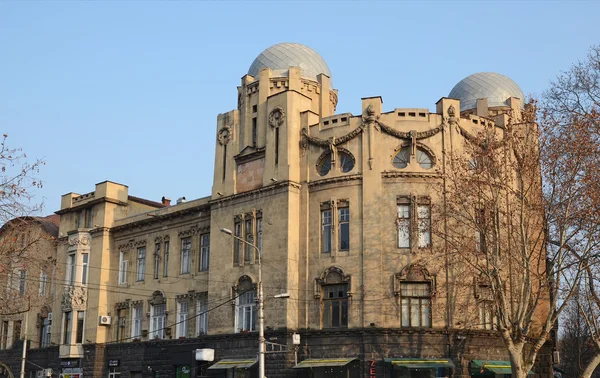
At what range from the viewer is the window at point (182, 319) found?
46.7 m

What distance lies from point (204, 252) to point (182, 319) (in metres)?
4.36

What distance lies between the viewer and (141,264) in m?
51.6

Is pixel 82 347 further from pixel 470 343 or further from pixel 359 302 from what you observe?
pixel 470 343

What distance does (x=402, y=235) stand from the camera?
128 feet

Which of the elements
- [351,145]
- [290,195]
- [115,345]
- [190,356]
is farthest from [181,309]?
[351,145]

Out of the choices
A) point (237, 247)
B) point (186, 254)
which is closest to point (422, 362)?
point (237, 247)

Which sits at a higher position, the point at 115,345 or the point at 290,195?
the point at 290,195

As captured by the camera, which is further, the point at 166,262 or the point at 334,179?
the point at 166,262

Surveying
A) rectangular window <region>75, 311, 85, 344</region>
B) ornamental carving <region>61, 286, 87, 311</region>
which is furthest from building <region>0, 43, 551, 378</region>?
ornamental carving <region>61, 286, 87, 311</region>

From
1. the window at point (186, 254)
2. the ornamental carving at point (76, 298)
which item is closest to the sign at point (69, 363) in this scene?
the ornamental carving at point (76, 298)

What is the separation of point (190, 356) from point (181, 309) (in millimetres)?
3388

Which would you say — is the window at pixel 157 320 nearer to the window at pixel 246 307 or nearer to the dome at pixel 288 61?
the window at pixel 246 307

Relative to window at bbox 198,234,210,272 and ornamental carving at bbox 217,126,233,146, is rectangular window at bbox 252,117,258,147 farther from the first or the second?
window at bbox 198,234,210,272

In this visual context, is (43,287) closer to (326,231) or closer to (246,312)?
(246,312)
